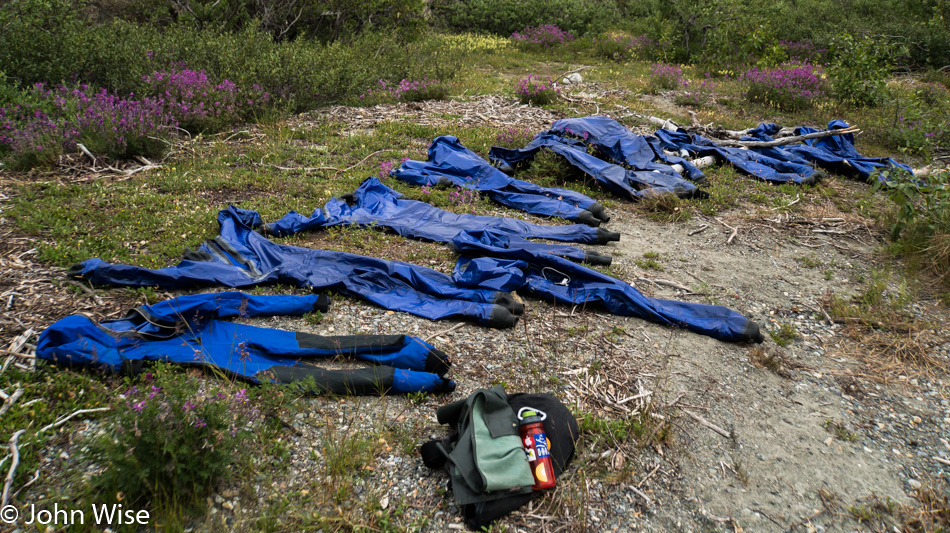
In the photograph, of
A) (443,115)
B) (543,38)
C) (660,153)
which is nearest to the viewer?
(660,153)

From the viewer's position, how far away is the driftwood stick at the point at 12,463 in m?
2.51

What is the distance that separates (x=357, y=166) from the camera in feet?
24.2

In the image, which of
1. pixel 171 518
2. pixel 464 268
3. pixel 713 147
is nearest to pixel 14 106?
pixel 464 268

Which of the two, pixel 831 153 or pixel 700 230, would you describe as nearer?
pixel 700 230

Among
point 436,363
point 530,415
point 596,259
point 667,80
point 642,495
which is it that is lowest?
point 667,80

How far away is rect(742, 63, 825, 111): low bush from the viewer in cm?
1086

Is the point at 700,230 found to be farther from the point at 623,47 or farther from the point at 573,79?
the point at 623,47

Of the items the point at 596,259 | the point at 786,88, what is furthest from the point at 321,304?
the point at 786,88

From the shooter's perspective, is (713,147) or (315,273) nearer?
(315,273)

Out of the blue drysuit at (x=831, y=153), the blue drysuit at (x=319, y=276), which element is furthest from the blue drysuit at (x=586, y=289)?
the blue drysuit at (x=831, y=153)

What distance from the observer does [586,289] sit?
14.8ft

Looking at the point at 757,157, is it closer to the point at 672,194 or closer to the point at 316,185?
the point at 672,194

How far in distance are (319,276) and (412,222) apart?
159cm

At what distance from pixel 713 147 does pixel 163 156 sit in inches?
304
